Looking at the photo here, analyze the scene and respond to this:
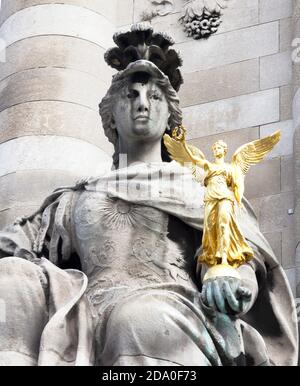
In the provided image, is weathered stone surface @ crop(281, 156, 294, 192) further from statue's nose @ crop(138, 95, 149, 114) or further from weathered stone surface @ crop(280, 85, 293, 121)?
statue's nose @ crop(138, 95, 149, 114)

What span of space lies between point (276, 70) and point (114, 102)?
1.92 m

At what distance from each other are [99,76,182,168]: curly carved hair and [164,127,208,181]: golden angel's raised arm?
59 cm

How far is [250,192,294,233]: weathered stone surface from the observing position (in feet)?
31.8

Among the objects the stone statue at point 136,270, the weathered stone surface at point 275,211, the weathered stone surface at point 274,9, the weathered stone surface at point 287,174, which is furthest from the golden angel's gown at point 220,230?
the weathered stone surface at point 274,9

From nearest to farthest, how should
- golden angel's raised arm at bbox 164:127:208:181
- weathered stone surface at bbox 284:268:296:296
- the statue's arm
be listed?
golden angel's raised arm at bbox 164:127:208:181 → the statue's arm → weathered stone surface at bbox 284:268:296:296

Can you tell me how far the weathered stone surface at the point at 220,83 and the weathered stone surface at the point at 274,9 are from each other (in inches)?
13.3

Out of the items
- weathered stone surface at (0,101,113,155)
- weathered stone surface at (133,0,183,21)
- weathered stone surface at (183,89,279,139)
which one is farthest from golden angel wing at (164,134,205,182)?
weathered stone surface at (133,0,183,21)

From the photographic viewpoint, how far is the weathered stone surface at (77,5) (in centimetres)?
1077

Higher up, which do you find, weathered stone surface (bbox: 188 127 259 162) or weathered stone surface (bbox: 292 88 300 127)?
weathered stone surface (bbox: 292 88 300 127)

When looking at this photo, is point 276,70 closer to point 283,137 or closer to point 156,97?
point 283,137

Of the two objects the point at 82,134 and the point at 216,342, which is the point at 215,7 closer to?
the point at 82,134

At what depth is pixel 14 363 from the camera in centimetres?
706

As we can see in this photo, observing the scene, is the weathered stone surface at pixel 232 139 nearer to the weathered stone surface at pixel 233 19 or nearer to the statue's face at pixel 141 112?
the weathered stone surface at pixel 233 19

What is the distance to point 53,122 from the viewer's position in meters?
10.3
